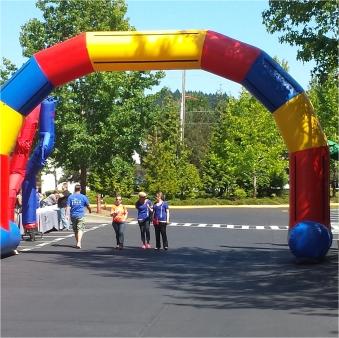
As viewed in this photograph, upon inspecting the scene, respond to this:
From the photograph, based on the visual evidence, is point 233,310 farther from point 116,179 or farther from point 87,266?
point 116,179

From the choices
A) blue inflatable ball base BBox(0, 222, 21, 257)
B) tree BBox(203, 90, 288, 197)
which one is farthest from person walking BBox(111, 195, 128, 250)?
tree BBox(203, 90, 288, 197)

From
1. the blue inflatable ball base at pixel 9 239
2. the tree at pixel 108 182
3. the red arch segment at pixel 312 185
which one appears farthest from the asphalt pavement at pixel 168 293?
the tree at pixel 108 182

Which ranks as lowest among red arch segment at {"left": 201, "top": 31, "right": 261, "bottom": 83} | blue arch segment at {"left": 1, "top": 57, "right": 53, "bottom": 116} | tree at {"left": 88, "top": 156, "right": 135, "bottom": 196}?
tree at {"left": 88, "top": 156, "right": 135, "bottom": 196}

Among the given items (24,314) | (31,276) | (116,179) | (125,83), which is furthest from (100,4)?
(24,314)

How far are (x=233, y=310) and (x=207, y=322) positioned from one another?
2.78 ft

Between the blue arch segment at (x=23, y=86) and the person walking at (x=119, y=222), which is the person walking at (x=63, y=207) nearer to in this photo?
the person walking at (x=119, y=222)

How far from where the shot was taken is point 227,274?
1253 cm

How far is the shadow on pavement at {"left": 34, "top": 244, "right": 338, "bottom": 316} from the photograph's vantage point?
9461 mm

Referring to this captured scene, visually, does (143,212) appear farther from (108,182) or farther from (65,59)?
(108,182)

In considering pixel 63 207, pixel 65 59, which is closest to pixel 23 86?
pixel 65 59

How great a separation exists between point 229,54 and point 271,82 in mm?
1004

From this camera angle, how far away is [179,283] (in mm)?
11320

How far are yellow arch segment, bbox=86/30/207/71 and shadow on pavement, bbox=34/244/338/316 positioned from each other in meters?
4.05

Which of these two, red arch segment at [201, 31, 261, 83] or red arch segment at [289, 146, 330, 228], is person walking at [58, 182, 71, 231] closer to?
red arch segment at [201, 31, 261, 83]
